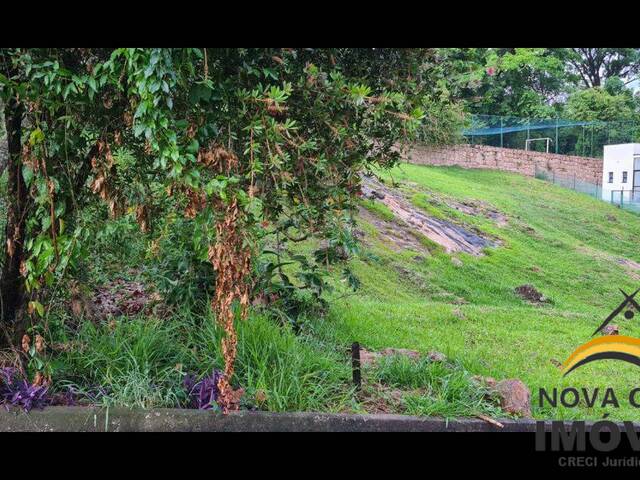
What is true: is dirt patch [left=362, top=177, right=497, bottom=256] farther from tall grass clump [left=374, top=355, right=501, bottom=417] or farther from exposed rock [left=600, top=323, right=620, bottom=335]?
tall grass clump [left=374, top=355, right=501, bottom=417]

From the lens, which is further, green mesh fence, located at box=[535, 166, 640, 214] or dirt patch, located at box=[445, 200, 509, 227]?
green mesh fence, located at box=[535, 166, 640, 214]

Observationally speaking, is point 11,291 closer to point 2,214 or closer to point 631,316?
point 2,214

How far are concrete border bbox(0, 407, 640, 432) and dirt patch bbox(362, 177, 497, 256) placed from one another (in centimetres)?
679

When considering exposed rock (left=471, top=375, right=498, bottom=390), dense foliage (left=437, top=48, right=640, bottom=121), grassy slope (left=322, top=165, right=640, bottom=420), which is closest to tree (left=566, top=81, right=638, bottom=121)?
dense foliage (left=437, top=48, right=640, bottom=121)

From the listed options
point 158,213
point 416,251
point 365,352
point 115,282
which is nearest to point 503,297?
point 416,251

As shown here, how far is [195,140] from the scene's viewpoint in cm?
273

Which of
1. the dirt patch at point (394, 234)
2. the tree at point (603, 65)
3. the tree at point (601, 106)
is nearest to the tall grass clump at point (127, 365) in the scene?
the dirt patch at point (394, 234)

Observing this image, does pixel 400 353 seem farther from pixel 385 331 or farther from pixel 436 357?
pixel 385 331

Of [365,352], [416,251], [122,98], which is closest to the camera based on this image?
[122,98]

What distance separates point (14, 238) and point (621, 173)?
18.2m

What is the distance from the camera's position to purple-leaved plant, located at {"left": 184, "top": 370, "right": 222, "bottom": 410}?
124 inches

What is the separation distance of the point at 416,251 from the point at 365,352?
5329mm

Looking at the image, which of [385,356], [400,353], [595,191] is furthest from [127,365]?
[595,191]

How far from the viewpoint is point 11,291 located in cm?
332
